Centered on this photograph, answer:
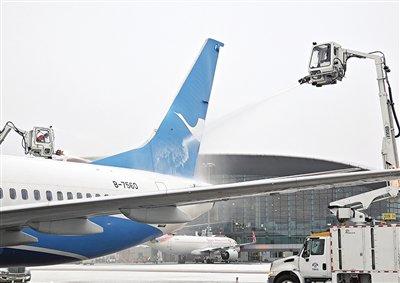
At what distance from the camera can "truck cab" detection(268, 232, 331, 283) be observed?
17.7 m

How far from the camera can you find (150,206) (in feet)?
34.6

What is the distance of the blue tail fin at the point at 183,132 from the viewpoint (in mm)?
18344

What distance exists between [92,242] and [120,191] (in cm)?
148

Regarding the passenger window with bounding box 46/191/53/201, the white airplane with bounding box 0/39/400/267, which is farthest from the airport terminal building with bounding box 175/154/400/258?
the passenger window with bounding box 46/191/53/201

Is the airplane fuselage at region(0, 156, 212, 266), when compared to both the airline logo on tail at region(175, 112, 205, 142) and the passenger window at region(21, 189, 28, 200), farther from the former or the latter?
the airline logo on tail at region(175, 112, 205, 142)

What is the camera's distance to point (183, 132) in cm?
1931

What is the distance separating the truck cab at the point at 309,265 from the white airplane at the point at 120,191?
2.84 m

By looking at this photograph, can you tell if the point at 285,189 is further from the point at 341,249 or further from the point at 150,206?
the point at 341,249

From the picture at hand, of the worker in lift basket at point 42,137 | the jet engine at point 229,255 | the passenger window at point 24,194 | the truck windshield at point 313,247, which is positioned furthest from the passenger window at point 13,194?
the jet engine at point 229,255

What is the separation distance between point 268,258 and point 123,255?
24.5 meters

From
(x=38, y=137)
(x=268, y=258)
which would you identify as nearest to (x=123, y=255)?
(x=268, y=258)

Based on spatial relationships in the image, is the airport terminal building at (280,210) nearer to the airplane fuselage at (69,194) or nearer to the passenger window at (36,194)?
the airplane fuselage at (69,194)

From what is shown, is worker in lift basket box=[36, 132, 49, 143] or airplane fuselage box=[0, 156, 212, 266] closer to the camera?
airplane fuselage box=[0, 156, 212, 266]

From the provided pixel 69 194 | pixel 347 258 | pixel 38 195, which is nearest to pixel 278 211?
pixel 347 258
